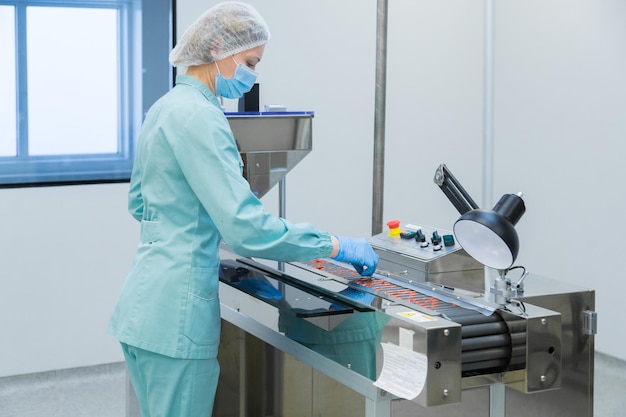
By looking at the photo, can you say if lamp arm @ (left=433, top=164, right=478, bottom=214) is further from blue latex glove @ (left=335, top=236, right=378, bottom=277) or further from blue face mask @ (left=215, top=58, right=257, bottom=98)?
blue face mask @ (left=215, top=58, right=257, bottom=98)

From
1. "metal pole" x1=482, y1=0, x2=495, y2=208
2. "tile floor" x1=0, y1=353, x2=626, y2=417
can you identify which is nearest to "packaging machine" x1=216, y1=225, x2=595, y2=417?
"tile floor" x1=0, y1=353, x2=626, y2=417

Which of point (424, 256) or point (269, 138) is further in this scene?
point (269, 138)

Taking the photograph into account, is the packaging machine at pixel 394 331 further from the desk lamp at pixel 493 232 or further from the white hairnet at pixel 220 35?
the white hairnet at pixel 220 35

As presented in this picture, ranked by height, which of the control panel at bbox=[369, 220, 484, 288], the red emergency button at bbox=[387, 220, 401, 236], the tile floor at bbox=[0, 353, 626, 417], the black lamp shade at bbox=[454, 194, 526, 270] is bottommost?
the tile floor at bbox=[0, 353, 626, 417]

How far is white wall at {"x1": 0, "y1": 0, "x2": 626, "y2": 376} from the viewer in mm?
3475

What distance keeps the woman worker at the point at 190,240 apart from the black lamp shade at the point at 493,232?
0.91 feet

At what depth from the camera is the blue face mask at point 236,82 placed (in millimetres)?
1818

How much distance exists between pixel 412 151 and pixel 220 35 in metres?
2.45

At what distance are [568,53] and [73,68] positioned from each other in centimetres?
218

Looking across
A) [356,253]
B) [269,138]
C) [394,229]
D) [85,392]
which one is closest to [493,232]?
[356,253]

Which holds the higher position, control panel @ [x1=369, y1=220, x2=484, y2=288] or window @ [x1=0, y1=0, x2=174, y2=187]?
window @ [x1=0, y1=0, x2=174, y2=187]

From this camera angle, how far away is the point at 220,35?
70.9 inches

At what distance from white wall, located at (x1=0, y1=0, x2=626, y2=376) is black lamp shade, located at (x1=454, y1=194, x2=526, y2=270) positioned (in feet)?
7.22

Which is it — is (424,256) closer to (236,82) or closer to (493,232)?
(493,232)
